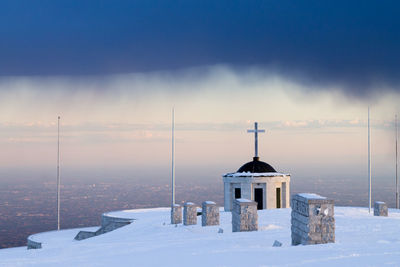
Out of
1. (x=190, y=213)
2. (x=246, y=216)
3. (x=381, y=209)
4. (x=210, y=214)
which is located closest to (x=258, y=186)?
(x=381, y=209)

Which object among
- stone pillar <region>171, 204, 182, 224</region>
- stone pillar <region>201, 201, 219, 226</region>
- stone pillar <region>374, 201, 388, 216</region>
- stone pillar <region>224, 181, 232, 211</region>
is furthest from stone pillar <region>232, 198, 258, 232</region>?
stone pillar <region>224, 181, 232, 211</region>

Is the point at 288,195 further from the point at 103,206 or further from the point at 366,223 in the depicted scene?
the point at 103,206

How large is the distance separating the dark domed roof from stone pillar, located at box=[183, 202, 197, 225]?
990 centimetres

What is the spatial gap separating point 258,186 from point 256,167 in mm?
1328

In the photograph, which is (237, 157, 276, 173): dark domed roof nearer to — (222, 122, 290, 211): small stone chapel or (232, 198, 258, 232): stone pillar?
(222, 122, 290, 211): small stone chapel

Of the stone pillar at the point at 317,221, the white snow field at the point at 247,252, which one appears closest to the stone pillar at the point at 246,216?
the white snow field at the point at 247,252

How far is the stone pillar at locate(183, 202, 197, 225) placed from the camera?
1013 inches

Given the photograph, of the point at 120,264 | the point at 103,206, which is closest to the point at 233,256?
Answer: the point at 120,264

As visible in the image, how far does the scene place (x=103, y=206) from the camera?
175375mm

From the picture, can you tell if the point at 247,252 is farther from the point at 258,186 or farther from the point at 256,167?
the point at 256,167

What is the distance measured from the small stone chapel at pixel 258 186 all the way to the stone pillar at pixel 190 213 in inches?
356

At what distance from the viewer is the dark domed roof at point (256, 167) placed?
35.1 m

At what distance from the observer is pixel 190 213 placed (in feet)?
84.8

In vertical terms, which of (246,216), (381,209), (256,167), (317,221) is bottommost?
(381,209)
